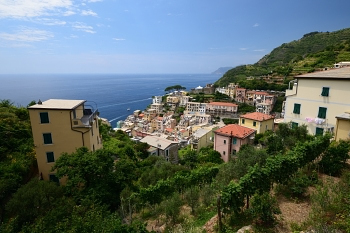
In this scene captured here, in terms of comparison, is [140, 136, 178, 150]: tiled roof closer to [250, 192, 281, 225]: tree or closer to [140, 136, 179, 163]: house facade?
[140, 136, 179, 163]: house facade

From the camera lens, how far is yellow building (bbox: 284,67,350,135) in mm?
14133

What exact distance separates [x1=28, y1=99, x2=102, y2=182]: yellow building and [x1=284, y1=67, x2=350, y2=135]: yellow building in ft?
54.2

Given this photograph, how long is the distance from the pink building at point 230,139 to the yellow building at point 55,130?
1786 centimetres

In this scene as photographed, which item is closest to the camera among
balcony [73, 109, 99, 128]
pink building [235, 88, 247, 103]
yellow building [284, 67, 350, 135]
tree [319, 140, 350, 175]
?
tree [319, 140, 350, 175]

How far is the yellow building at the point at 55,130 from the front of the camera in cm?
1259

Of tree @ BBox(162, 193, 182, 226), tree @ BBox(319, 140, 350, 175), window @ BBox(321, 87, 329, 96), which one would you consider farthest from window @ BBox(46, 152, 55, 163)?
window @ BBox(321, 87, 329, 96)

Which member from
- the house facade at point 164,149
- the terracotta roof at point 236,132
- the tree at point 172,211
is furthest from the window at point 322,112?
the house facade at point 164,149

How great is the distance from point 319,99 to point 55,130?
1935 centimetres

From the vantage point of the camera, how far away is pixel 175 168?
51.5 ft

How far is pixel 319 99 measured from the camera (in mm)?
15180

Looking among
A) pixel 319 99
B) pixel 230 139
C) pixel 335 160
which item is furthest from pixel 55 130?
pixel 230 139

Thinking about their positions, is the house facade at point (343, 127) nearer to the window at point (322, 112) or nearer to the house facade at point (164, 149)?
the window at point (322, 112)

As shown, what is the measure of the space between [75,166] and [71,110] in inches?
175

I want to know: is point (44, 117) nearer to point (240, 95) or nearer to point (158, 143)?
point (158, 143)
